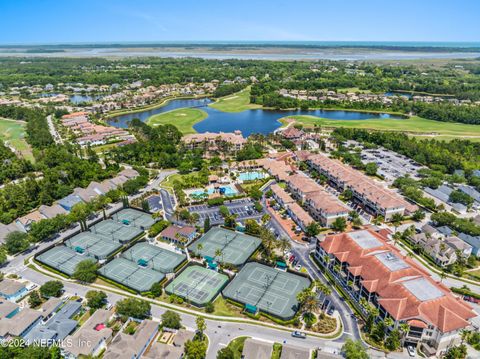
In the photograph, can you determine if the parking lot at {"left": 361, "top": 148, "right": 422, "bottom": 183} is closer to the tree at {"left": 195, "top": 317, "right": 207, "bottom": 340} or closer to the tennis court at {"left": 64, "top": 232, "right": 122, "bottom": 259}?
the tree at {"left": 195, "top": 317, "right": 207, "bottom": 340}

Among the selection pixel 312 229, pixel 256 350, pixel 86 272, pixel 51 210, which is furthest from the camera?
pixel 51 210

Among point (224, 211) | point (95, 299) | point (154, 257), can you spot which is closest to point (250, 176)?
point (224, 211)

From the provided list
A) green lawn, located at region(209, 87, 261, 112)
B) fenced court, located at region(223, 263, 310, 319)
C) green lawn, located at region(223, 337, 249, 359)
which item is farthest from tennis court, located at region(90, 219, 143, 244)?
green lawn, located at region(209, 87, 261, 112)

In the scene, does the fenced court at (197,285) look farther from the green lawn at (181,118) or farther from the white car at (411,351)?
the green lawn at (181,118)

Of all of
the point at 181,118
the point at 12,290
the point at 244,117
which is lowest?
the point at 12,290

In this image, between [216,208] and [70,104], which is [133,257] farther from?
[70,104]

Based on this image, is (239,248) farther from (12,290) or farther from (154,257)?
(12,290)

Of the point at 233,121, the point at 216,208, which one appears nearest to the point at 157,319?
the point at 216,208
